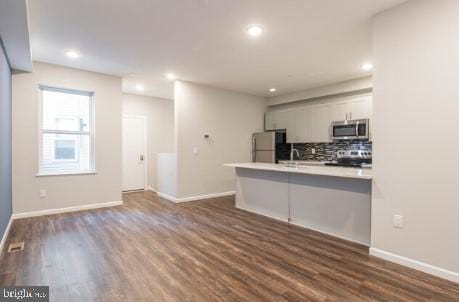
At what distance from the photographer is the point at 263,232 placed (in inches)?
133

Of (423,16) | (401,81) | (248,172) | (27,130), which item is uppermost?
(423,16)

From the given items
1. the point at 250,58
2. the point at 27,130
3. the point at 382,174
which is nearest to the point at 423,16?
the point at 382,174

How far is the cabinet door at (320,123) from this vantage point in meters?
5.51

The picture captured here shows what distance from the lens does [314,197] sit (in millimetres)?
3471

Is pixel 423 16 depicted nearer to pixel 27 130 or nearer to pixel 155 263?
pixel 155 263

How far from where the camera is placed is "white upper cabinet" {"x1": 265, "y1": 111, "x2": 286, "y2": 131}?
6.48 m

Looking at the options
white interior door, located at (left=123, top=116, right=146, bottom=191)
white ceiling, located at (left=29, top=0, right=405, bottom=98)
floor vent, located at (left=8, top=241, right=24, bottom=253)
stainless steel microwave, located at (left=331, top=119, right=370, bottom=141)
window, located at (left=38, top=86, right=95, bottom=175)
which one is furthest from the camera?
white interior door, located at (left=123, top=116, right=146, bottom=191)

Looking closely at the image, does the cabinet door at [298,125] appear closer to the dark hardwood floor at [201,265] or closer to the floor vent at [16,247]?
the dark hardwood floor at [201,265]

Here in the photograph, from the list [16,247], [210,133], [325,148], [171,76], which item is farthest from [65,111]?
[325,148]

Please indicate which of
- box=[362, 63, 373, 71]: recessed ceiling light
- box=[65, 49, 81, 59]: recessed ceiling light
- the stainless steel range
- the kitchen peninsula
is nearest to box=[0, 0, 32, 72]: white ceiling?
box=[65, 49, 81, 59]: recessed ceiling light

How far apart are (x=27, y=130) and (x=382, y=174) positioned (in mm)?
5225

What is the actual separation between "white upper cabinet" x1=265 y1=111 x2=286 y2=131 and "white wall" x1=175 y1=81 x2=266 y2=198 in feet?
0.96

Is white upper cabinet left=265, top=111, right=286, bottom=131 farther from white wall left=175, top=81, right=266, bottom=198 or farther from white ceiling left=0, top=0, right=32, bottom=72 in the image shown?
white ceiling left=0, top=0, right=32, bottom=72

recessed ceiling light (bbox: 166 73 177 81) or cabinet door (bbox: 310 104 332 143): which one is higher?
recessed ceiling light (bbox: 166 73 177 81)
